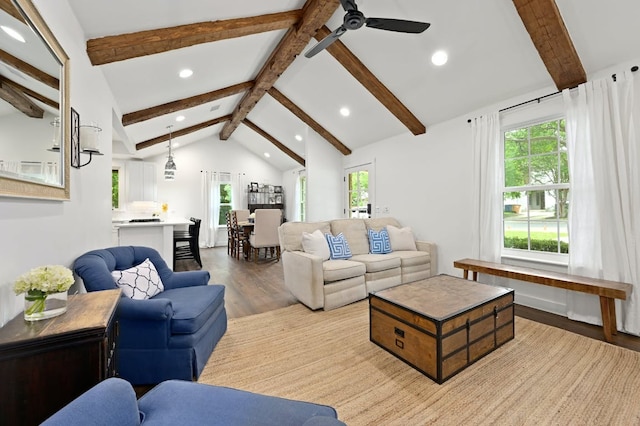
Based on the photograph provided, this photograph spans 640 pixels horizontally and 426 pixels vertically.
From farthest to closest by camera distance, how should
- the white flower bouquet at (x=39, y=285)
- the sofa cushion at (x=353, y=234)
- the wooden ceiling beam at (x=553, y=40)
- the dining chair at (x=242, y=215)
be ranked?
the dining chair at (x=242, y=215)
the sofa cushion at (x=353, y=234)
the wooden ceiling beam at (x=553, y=40)
the white flower bouquet at (x=39, y=285)

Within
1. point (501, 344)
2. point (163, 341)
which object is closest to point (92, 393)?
point (163, 341)

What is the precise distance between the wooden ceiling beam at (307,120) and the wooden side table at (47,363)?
5.11m

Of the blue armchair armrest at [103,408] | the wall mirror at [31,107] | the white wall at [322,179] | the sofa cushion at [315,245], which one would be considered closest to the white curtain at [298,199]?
the white wall at [322,179]

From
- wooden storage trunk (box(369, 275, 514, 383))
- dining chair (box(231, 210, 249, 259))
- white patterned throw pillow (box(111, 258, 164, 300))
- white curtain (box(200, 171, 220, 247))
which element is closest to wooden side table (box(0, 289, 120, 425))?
white patterned throw pillow (box(111, 258, 164, 300))

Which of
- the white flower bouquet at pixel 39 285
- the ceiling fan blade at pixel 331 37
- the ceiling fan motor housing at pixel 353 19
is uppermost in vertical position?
the ceiling fan blade at pixel 331 37

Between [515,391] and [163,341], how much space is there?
2320mm

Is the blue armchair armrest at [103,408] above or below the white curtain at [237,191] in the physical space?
below

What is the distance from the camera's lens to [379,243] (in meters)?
4.04

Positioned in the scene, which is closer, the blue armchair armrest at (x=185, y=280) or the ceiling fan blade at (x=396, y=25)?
the ceiling fan blade at (x=396, y=25)

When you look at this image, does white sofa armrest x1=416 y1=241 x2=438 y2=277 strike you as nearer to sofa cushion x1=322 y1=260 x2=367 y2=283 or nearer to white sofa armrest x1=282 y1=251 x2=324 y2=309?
sofa cushion x1=322 y1=260 x2=367 y2=283

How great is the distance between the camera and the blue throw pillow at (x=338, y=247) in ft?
11.8

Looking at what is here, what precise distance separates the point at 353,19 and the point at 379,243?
9.23 ft

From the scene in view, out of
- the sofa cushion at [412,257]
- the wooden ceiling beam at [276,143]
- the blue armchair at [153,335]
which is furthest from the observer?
the wooden ceiling beam at [276,143]

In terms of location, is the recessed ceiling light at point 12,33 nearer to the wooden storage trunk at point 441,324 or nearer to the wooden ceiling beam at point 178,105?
the wooden storage trunk at point 441,324
